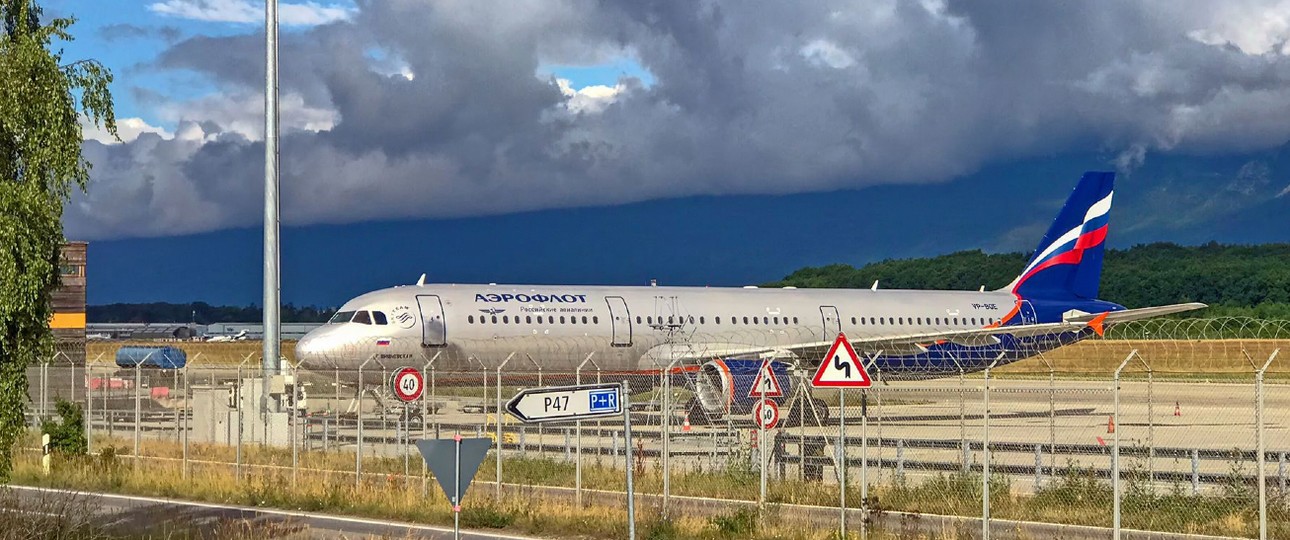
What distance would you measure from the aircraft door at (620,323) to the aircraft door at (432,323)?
194 inches

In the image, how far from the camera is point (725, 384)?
3541cm

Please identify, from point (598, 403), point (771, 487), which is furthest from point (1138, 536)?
point (598, 403)

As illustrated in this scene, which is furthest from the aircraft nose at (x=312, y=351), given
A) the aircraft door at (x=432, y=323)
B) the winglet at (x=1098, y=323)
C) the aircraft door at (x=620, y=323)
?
the winglet at (x=1098, y=323)

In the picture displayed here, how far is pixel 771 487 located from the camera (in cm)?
2341

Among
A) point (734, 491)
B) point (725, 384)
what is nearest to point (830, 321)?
point (725, 384)

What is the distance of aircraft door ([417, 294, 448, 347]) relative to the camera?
3894 cm

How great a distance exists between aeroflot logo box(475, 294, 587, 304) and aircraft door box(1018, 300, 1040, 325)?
51.6 ft

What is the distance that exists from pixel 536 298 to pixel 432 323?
3296 millimetres

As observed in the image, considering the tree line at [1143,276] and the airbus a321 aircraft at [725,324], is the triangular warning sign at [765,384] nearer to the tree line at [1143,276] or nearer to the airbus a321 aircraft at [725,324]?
the airbus a321 aircraft at [725,324]

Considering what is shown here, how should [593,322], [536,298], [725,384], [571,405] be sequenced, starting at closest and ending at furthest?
1. [571,405]
2. [725,384]
3. [536,298]
4. [593,322]

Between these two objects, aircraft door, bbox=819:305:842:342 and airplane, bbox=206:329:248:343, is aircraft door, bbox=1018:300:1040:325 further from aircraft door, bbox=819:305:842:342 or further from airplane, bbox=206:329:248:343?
airplane, bbox=206:329:248:343

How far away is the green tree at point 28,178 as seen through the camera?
54.5 feet

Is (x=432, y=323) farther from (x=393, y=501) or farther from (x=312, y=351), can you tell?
(x=393, y=501)

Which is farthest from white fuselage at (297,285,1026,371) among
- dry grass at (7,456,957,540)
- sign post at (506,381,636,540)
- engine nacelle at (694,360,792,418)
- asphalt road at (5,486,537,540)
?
sign post at (506,381,636,540)
